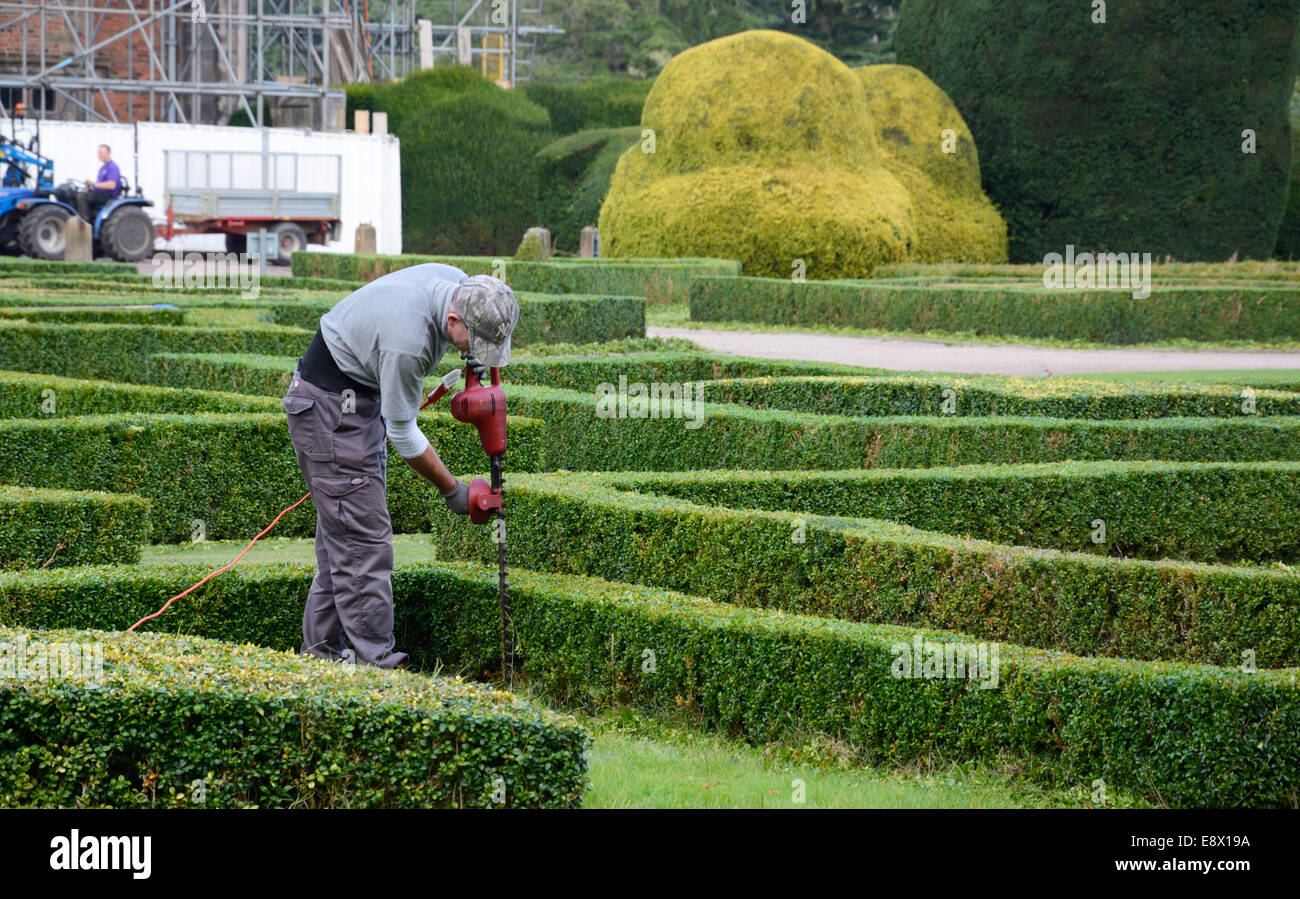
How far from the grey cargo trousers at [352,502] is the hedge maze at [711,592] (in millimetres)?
350

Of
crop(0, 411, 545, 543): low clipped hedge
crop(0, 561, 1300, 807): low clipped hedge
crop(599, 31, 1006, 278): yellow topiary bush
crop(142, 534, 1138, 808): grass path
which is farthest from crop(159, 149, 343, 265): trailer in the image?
crop(142, 534, 1138, 808): grass path

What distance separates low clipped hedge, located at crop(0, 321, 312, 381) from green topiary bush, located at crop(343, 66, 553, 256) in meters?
Answer: 25.7

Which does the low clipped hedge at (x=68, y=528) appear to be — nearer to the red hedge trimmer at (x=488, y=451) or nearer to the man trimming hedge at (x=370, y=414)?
the red hedge trimmer at (x=488, y=451)

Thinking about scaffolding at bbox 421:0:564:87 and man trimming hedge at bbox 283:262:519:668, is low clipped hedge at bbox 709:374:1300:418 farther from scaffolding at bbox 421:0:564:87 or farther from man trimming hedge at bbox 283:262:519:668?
scaffolding at bbox 421:0:564:87

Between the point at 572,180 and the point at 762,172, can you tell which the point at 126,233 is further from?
the point at 572,180

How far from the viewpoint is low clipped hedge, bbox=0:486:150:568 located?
6.39 metres

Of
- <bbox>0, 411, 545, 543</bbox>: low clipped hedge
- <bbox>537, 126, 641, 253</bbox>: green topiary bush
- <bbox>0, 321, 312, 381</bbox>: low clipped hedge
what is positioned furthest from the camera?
<bbox>537, 126, 641, 253</bbox>: green topiary bush

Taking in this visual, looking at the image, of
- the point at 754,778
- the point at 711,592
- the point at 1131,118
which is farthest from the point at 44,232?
the point at 754,778

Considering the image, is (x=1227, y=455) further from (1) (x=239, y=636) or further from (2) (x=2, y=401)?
(2) (x=2, y=401)

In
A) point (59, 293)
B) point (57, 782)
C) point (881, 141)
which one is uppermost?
point (881, 141)

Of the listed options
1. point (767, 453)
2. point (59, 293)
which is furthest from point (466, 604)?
point (59, 293)

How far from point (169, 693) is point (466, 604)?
215cm

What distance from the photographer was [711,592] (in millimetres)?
6223
